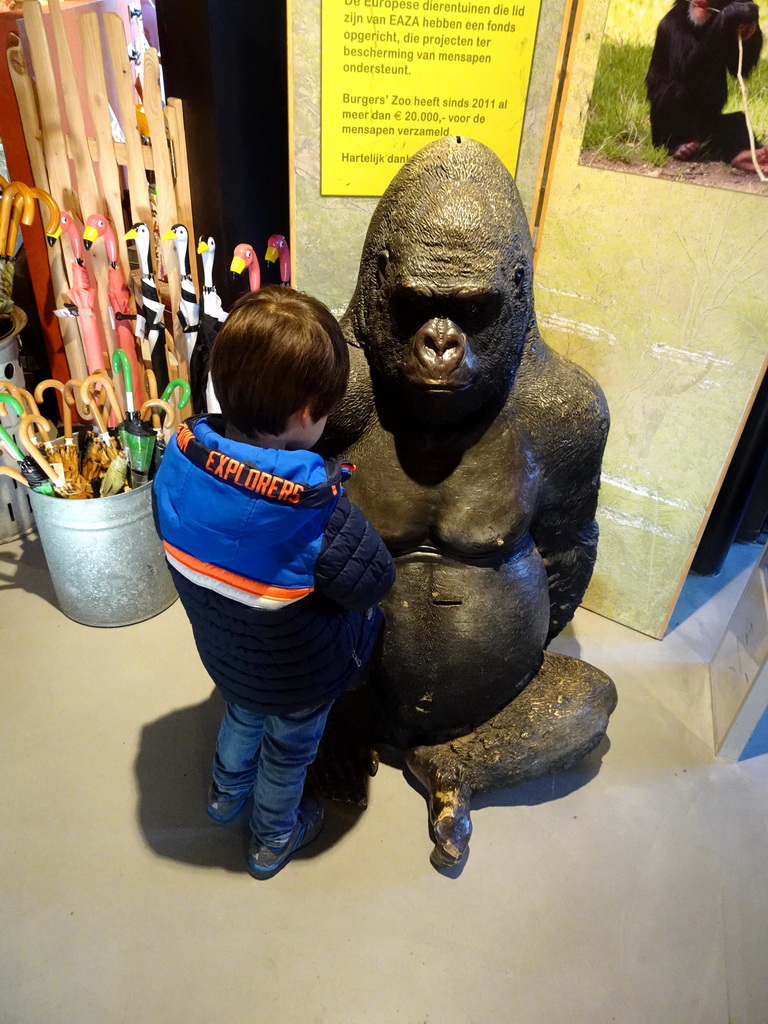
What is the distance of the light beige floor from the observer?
→ 1.14 metres

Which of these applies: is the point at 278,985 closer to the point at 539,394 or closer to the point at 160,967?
the point at 160,967

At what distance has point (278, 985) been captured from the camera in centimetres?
115

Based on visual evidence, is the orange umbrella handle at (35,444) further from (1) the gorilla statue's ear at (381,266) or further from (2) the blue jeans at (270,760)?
(1) the gorilla statue's ear at (381,266)

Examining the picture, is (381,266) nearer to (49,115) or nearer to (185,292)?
(185,292)

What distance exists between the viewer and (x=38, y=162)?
2025 mm

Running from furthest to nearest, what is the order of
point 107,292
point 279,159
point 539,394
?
1. point 107,292
2. point 279,159
3. point 539,394

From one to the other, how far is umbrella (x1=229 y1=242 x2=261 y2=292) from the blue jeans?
1.12 meters

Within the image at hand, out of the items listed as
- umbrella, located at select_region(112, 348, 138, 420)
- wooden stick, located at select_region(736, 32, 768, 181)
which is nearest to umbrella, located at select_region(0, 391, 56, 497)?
umbrella, located at select_region(112, 348, 138, 420)

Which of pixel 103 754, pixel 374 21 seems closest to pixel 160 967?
pixel 103 754

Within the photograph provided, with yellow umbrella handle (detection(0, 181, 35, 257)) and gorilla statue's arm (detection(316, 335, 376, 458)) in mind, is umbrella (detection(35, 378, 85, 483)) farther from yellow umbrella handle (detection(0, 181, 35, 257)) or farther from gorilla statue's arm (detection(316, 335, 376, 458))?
gorilla statue's arm (detection(316, 335, 376, 458))

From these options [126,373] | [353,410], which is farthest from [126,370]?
[353,410]

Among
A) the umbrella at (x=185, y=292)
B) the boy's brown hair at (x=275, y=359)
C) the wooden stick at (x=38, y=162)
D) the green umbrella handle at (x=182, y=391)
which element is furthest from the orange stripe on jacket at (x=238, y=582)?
the wooden stick at (x=38, y=162)

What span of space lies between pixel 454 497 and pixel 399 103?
0.79 meters

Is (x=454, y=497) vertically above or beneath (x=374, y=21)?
beneath
